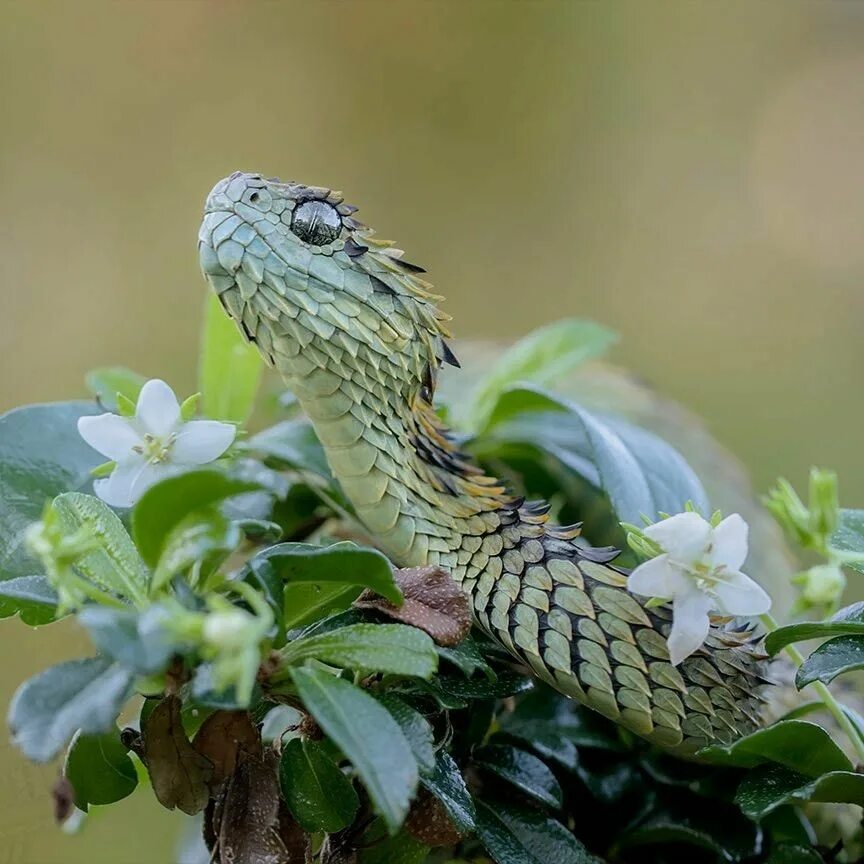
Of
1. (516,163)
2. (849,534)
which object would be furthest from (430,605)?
(516,163)

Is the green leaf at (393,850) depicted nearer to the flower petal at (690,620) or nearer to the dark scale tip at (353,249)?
the flower petal at (690,620)

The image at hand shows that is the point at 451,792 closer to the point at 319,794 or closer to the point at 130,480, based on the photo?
the point at 319,794

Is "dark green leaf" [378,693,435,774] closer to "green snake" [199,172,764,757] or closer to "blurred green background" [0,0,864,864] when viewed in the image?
"green snake" [199,172,764,757]

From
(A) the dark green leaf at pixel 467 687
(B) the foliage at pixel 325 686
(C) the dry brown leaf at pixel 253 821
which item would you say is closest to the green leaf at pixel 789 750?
(B) the foliage at pixel 325 686

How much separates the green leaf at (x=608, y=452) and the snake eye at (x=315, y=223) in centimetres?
20

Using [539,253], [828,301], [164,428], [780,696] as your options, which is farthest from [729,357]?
[164,428]

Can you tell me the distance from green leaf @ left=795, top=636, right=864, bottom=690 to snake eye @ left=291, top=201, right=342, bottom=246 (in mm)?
335

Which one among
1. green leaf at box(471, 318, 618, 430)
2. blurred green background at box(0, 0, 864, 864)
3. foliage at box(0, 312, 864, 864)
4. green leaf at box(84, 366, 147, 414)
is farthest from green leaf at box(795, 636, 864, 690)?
blurred green background at box(0, 0, 864, 864)

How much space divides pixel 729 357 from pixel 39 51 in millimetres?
1366

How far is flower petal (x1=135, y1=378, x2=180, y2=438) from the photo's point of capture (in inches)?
19.3

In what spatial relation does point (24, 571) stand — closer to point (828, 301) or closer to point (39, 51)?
point (39, 51)

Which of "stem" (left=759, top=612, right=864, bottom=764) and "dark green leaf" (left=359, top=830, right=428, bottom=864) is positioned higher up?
"stem" (left=759, top=612, right=864, bottom=764)

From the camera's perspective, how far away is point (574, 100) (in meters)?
1.95

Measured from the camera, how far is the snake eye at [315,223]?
528mm
